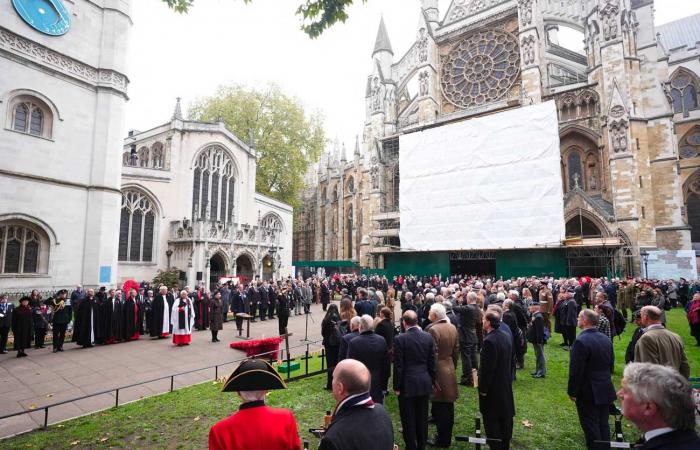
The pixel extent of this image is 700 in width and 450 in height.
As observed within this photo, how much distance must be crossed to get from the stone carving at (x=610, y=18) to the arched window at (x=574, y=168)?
22.9ft

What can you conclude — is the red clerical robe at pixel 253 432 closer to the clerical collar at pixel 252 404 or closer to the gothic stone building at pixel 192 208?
the clerical collar at pixel 252 404

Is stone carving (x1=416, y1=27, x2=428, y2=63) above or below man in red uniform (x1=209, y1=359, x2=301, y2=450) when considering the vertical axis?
above

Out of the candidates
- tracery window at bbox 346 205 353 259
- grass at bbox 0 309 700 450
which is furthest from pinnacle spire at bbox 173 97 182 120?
tracery window at bbox 346 205 353 259

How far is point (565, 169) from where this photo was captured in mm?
25094

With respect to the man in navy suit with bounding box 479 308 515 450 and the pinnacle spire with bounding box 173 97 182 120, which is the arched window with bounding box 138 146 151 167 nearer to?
the pinnacle spire with bounding box 173 97 182 120

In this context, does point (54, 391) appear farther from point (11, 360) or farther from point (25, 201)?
point (25, 201)

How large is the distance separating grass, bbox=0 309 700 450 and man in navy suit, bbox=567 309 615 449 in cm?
54

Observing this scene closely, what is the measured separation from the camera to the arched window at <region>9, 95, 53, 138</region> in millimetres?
12977

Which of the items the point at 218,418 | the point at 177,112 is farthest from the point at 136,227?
the point at 218,418

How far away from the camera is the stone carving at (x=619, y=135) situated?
69.6 feet

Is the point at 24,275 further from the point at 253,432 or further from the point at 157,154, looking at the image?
the point at 253,432

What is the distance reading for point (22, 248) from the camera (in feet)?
42.5

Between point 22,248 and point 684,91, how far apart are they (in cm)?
4533

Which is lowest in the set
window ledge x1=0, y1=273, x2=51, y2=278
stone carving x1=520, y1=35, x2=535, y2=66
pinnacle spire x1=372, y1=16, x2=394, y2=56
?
window ledge x1=0, y1=273, x2=51, y2=278
